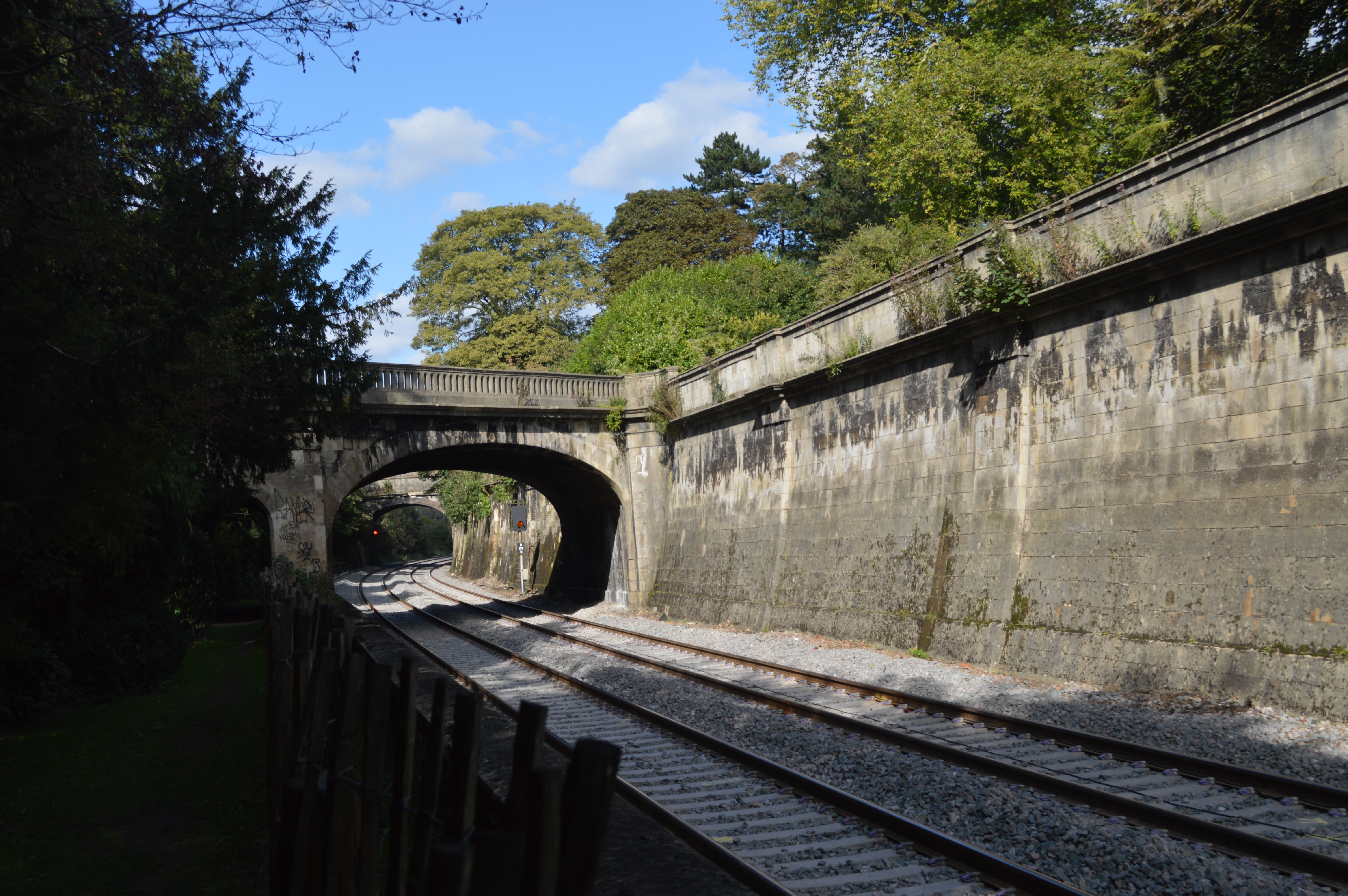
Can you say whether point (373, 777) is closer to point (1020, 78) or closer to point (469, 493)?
point (1020, 78)

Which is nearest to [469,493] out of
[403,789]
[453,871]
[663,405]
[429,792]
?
[663,405]

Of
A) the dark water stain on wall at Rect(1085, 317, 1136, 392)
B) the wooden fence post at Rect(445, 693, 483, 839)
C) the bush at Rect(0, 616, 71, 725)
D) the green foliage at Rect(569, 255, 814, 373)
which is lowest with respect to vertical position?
the bush at Rect(0, 616, 71, 725)

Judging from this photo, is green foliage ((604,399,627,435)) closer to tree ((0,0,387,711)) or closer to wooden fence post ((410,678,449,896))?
tree ((0,0,387,711))

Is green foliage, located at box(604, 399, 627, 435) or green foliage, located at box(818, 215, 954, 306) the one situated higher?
green foliage, located at box(818, 215, 954, 306)

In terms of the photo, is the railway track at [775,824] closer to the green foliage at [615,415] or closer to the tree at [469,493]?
the green foliage at [615,415]

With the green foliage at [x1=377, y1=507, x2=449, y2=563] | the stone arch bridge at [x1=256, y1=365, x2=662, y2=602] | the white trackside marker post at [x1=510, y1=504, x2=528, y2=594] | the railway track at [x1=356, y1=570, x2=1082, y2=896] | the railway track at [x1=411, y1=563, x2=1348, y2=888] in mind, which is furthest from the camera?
the green foliage at [x1=377, y1=507, x2=449, y2=563]

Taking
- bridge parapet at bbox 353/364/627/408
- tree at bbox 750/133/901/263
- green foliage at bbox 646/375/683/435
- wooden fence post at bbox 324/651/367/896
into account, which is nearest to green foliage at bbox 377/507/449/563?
tree at bbox 750/133/901/263

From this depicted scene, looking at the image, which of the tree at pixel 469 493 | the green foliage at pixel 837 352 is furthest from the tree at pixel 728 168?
the green foliage at pixel 837 352

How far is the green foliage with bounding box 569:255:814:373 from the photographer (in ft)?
91.2

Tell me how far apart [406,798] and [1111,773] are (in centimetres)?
542

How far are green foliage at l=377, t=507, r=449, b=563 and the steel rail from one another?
6626cm

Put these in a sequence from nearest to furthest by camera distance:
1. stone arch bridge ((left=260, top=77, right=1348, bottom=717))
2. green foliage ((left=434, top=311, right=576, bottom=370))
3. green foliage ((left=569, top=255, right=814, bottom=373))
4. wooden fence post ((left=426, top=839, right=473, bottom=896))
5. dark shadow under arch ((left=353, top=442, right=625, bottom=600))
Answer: wooden fence post ((left=426, top=839, right=473, bottom=896)) → stone arch bridge ((left=260, top=77, right=1348, bottom=717)) → dark shadow under arch ((left=353, top=442, right=625, bottom=600)) → green foliage ((left=569, top=255, right=814, bottom=373)) → green foliage ((left=434, top=311, right=576, bottom=370))

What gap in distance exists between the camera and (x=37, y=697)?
9.88m

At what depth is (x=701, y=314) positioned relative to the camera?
2877 centimetres
